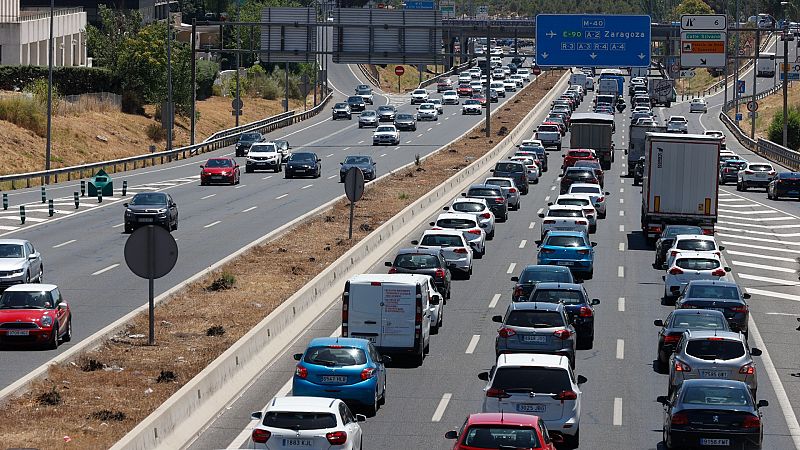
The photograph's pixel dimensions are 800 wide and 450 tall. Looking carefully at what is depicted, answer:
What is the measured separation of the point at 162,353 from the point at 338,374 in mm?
6012

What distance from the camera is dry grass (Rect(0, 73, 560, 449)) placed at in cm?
2089

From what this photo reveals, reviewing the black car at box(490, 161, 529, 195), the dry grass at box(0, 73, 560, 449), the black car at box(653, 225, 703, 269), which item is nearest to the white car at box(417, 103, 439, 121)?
the black car at box(490, 161, 529, 195)

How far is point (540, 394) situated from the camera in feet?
67.8

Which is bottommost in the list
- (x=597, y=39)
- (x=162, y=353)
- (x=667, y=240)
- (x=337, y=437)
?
(x=162, y=353)

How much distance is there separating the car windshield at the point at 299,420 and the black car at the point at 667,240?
84.7ft

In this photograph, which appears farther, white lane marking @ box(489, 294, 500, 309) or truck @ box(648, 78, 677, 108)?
truck @ box(648, 78, 677, 108)

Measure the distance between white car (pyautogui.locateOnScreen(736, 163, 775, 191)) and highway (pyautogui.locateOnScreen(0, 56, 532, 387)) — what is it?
18509mm

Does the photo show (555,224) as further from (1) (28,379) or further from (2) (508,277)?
(1) (28,379)

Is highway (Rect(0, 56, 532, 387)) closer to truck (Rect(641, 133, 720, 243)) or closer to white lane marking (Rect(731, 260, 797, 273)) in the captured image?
truck (Rect(641, 133, 720, 243))

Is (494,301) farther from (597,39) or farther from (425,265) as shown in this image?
(597,39)

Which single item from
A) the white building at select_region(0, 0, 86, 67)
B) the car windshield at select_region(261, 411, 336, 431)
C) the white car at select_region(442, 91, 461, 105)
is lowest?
the car windshield at select_region(261, 411, 336, 431)

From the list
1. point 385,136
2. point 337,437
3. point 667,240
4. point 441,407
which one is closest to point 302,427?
point 337,437

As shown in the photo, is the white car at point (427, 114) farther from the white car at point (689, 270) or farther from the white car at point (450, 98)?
the white car at point (689, 270)

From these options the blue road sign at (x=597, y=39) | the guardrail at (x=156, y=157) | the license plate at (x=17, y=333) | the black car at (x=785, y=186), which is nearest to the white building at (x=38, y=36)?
the guardrail at (x=156, y=157)
